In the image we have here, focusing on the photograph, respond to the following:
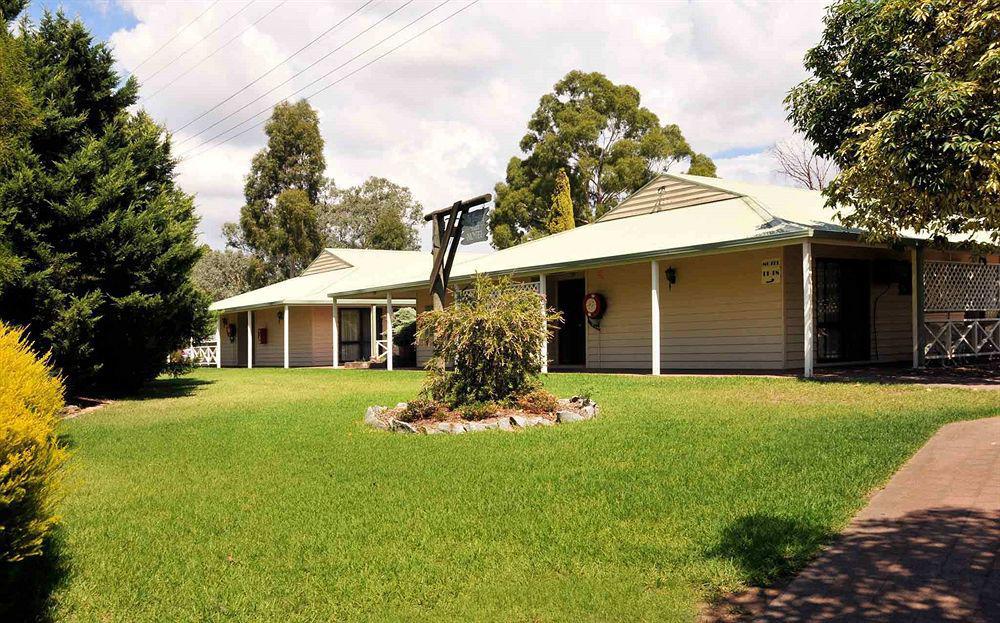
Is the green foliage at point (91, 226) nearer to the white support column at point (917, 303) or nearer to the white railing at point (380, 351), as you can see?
the white railing at point (380, 351)

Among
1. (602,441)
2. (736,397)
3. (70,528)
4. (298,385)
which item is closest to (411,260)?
(298,385)

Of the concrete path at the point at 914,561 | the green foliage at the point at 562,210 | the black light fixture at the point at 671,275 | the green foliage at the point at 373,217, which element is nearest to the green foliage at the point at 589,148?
the green foliage at the point at 562,210

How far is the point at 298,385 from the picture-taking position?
54.9 feet

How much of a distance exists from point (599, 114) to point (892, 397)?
27.6 metres

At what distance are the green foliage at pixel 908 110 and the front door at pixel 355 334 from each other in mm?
18038

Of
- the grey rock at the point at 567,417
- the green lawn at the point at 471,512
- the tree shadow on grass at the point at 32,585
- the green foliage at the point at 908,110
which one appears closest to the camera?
the tree shadow on grass at the point at 32,585

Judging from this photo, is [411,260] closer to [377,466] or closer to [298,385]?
[298,385]

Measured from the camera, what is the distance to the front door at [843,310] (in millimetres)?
15281

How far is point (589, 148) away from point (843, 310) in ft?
71.7

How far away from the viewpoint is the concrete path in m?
3.38

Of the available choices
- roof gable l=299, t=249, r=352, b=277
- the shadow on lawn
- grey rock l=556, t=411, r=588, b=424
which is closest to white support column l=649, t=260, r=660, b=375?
grey rock l=556, t=411, r=588, b=424

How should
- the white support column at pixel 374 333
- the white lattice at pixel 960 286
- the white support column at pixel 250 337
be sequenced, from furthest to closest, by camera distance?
1. the white support column at pixel 250 337
2. the white support column at pixel 374 333
3. the white lattice at pixel 960 286

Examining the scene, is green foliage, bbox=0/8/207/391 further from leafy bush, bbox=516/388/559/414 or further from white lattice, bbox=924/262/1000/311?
white lattice, bbox=924/262/1000/311

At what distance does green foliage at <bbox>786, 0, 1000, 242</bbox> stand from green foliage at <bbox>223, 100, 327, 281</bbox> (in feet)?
107
